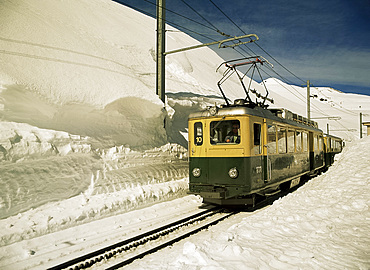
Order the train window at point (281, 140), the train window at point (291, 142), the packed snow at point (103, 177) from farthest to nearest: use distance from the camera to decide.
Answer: the train window at point (291, 142) → the train window at point (281, 140) → the packed snow at point (103, 177)

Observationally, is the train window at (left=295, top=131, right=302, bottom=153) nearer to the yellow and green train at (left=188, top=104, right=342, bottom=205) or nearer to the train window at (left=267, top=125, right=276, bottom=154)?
the yellow and green train at (left=188, top=104, right=342, bottom=205)

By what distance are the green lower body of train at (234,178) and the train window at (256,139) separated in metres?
0.20

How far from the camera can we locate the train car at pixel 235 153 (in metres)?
7.36

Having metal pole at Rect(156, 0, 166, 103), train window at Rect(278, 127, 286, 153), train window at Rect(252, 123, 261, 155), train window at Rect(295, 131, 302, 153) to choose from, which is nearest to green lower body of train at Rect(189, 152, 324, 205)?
train window at Rect(252, 123, 261, 155)

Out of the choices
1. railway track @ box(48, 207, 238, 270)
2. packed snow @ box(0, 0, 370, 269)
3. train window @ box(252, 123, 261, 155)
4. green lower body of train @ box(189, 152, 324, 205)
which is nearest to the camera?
packed snow @ box(0, 0, 370, 269)

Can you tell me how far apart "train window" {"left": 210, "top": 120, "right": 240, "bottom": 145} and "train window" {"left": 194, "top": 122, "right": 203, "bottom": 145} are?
0.37m

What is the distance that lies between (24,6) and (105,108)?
293 inches

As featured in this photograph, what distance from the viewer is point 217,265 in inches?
144

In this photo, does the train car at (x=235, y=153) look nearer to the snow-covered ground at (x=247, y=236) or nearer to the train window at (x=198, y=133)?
the train window at (x=198, y=133)

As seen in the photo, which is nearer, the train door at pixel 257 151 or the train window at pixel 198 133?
the train door at pixel 257 151

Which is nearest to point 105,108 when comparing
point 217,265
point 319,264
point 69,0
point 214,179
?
point 214,179

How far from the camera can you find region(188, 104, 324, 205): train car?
7359 mm

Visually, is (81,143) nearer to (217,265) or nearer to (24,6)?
(217,265)

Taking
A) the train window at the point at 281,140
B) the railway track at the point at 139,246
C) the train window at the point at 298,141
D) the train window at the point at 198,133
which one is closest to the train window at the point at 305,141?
the train window at the point at 298,141
